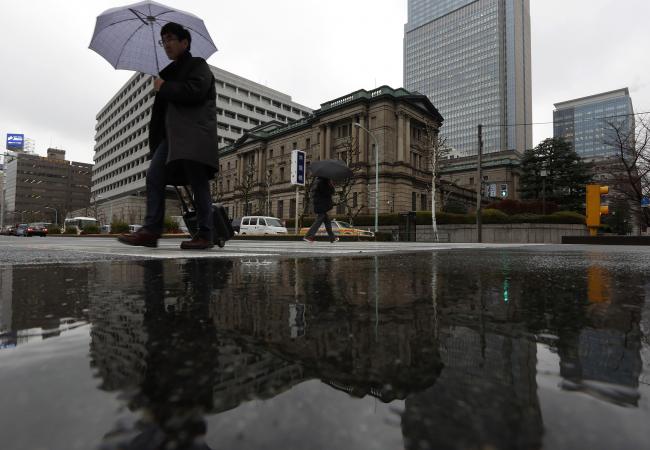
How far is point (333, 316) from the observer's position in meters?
0.86

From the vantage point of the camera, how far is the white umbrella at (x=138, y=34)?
437cm

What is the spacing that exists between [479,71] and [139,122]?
69.7m

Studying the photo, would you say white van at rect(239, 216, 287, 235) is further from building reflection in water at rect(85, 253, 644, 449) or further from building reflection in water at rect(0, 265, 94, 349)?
building reflection in water at rect(85, 253, 644, 449)

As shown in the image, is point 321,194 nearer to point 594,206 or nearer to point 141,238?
point 141,238

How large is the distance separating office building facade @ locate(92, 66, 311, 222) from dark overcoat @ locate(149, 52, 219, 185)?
5412 cm

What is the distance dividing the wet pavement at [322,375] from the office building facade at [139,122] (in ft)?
187

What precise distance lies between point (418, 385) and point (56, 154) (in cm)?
13523

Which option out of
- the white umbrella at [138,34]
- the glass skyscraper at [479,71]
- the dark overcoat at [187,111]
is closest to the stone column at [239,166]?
the white umbrella at [138,34]

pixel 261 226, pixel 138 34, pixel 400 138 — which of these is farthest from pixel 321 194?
pixel 400 138

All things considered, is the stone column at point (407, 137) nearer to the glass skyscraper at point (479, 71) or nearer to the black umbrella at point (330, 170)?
the black umbrella at point (330, 170)

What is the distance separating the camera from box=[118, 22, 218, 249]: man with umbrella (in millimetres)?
3039

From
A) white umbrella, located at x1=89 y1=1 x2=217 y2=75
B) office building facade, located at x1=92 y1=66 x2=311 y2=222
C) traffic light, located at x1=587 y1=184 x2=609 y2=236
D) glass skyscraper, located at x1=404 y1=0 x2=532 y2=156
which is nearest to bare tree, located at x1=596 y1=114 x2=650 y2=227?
traffic light, located at x1=587 y1=184 x2=609 y2=236

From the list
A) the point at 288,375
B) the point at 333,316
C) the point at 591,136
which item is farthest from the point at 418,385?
the point at 591,136

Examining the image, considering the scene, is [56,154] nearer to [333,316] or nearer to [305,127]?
[305,127]
